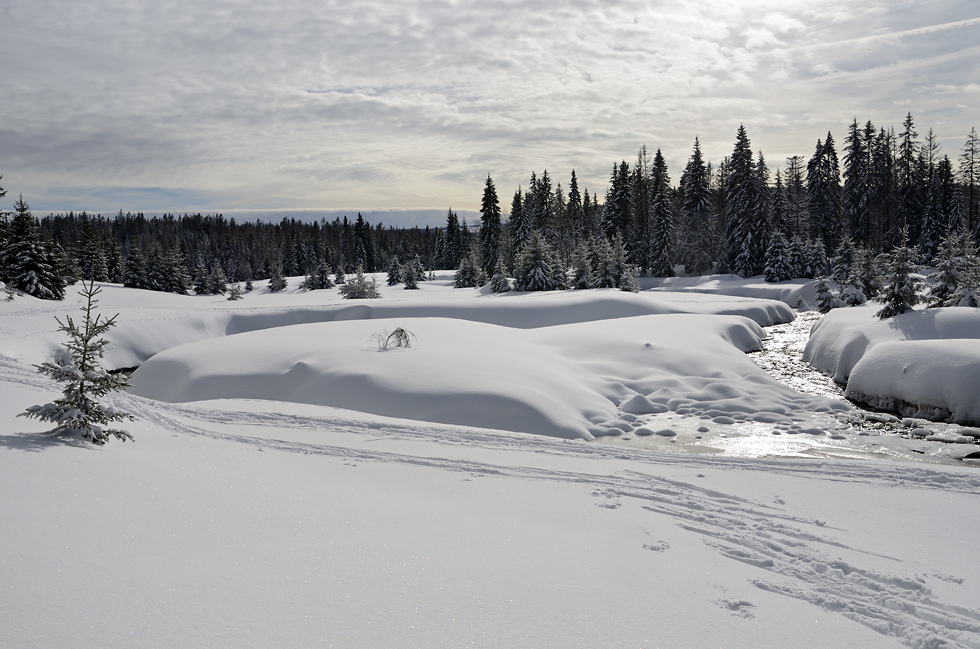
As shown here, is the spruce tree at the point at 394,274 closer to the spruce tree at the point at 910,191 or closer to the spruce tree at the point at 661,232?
the spruce tree at the point at 661,232

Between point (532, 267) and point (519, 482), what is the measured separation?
31662 mm

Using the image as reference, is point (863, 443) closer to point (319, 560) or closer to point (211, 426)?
point (319, 560)

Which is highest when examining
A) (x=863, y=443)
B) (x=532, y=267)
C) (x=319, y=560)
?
(x=532, y=267)

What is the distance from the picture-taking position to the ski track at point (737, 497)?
4.23m

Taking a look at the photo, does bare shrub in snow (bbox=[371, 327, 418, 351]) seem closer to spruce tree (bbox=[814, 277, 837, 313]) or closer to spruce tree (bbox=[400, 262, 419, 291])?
spruce tree (bbox=[814, 277, 837, 313])

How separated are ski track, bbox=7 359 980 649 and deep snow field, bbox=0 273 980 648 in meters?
0.04

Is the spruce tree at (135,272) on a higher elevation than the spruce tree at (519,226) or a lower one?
lower

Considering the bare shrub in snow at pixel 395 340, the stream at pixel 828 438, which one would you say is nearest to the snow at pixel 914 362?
the stream at pixel 828 438

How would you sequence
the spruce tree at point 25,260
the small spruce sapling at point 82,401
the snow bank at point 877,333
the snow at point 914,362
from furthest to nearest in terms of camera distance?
the spruce tree at point 25,260
the snow bank at point 877,333
the snow at point 914,362
the small spruce sapling at point 82,401

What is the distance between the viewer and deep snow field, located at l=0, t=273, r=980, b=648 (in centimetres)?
359

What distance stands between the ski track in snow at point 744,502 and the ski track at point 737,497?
0.5 inches

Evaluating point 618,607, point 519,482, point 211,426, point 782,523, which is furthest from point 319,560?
point 211,426

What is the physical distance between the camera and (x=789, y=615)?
13.3ft

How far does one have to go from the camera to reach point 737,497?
6.77 m
